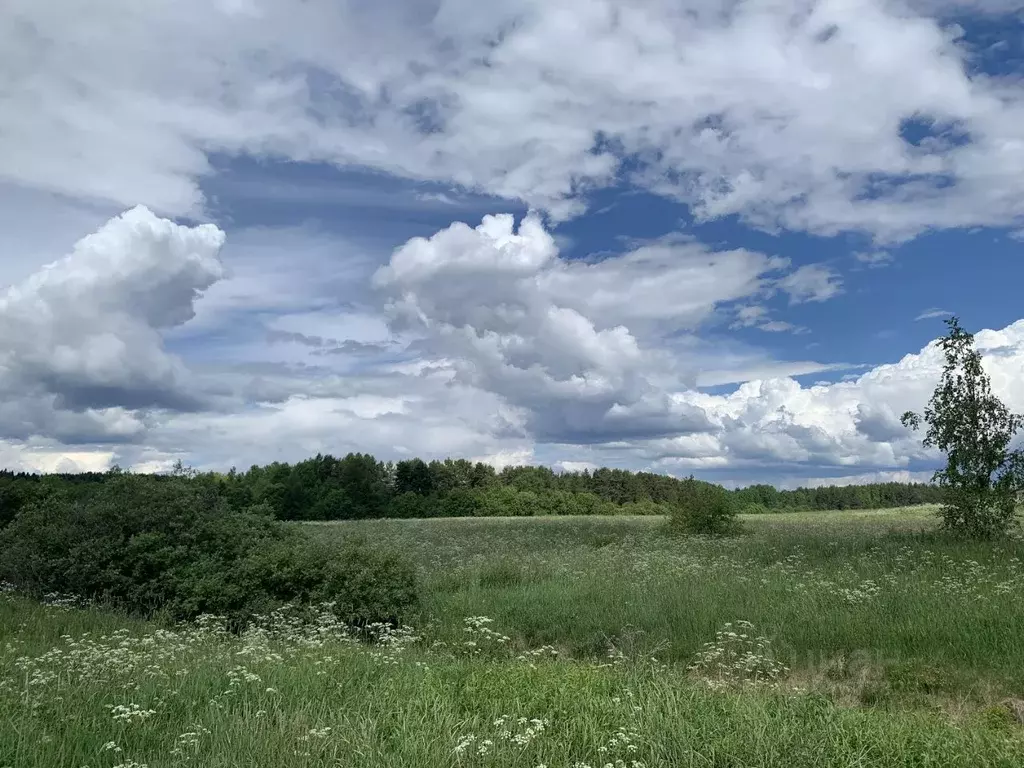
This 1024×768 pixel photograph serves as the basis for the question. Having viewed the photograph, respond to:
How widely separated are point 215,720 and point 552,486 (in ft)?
358

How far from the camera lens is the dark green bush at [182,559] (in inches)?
655

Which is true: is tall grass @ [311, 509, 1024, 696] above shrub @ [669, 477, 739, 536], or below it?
below

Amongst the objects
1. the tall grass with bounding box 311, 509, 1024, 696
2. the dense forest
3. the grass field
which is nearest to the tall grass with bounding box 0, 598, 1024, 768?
the grass field

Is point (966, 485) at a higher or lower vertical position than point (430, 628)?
higher

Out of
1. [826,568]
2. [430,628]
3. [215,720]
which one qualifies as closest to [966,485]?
[826,568]

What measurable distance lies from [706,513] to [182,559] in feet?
82.6

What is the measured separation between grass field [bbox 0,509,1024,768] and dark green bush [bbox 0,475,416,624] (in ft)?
5.55

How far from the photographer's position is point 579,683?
8.02 meters

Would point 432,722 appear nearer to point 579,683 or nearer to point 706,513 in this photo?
point 579,683

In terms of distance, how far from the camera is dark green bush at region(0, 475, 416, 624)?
16641 millimetres

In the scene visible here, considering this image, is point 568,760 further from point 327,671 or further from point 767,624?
point 767,624

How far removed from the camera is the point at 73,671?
868cm

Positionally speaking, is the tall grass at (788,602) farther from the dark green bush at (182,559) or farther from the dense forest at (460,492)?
the dense forest at (460,492)

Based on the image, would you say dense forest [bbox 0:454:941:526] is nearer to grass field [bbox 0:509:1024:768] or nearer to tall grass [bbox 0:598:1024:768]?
grass field [bbox 0:509:1024:768]
